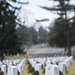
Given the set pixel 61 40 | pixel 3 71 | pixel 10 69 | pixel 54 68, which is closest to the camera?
pixel 54 68

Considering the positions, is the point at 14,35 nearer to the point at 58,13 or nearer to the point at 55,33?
the point at 58,13

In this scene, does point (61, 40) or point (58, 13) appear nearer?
point (58, 13)

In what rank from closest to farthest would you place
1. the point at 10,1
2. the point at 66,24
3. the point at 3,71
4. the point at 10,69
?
the point at 10,69 → the point at 3,71 → the point at 10,1 → the point at 66,24

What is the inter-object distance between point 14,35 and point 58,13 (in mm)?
11741

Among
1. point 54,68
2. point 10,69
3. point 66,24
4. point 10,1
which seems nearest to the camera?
point 54,68

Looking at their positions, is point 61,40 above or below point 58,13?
below

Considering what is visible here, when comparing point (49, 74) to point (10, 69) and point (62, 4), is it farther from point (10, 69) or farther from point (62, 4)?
point (62, 4)

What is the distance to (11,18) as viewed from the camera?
29047mm

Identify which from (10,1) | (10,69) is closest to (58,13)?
(10,1)

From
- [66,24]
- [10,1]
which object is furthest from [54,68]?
[66,24]

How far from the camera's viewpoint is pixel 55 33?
51688 millimetres

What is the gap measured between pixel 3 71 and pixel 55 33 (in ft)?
125

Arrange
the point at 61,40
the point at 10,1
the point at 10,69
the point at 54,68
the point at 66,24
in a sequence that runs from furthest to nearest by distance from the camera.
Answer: the point at 61,40 < the point at 66,24 < the point at 10,1 < the point at 10,69 < the point at 54,68

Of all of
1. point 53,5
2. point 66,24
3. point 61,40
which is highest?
point 53,5
